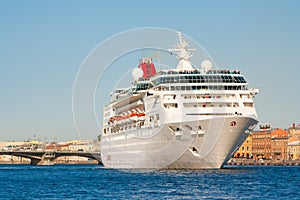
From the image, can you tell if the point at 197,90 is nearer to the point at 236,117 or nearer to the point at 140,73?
the point at 236,117

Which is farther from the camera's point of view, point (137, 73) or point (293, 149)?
point (293, 149)

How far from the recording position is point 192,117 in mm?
70812

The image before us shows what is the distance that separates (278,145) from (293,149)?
7277mm

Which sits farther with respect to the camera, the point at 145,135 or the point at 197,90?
the point at 145,135

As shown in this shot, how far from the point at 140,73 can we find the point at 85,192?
139 ft

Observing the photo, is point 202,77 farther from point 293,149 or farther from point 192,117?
point 293,149

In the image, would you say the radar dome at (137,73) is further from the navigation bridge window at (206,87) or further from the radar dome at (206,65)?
the navigation bridge window at (206,87)

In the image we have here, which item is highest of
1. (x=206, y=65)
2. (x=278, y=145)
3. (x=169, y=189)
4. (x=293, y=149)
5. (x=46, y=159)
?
(x=206, y=65)

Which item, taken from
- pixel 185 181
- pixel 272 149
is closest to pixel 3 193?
pixel 185 181

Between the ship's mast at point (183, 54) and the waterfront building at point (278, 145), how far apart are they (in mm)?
108383

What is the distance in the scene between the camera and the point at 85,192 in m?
55.5

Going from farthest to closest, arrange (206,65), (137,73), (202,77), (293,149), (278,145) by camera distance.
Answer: (278,145) < (293,149) < (137,73) < (206,65) < (202,77)

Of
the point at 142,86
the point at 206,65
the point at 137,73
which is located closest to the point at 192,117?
the point at 206,65

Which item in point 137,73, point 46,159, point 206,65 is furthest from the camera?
point 46,159
